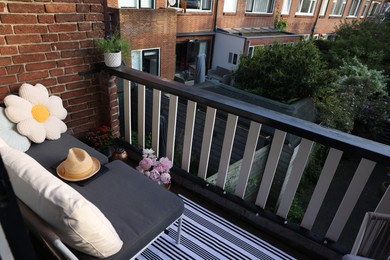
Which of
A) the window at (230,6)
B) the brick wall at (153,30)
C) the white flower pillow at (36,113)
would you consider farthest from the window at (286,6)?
the white flower pillow at (36,113)

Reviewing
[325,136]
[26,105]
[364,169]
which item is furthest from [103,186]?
[364,169]

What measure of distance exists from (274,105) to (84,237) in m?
5.41

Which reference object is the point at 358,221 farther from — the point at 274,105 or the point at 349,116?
the point at 274,105

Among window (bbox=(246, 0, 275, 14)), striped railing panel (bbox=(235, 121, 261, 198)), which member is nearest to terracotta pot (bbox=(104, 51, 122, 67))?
striped railing panel (bbox=(235, 121, 261, 198))

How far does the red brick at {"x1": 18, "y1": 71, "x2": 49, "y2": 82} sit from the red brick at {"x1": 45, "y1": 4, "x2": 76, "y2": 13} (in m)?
0.47

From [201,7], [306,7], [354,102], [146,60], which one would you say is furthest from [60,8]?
[306,7]

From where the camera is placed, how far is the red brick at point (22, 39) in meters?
1.79

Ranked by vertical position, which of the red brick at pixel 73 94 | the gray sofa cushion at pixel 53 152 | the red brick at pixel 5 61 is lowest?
the gray sofa cushion at pixel 53 152

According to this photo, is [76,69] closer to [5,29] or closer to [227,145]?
[5,29]

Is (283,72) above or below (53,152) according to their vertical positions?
Answer: below

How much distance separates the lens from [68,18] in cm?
203

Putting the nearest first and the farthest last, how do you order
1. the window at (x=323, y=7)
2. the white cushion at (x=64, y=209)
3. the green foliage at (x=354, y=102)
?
the white cushion at (x=64, y=209), the green foliage at (x=354, y=102), the window at (x=323, y=7)

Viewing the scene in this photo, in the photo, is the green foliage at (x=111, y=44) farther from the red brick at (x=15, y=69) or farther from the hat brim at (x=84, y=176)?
the hat brim at (x=84, y=176)

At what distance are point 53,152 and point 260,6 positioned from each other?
43.9 ft
